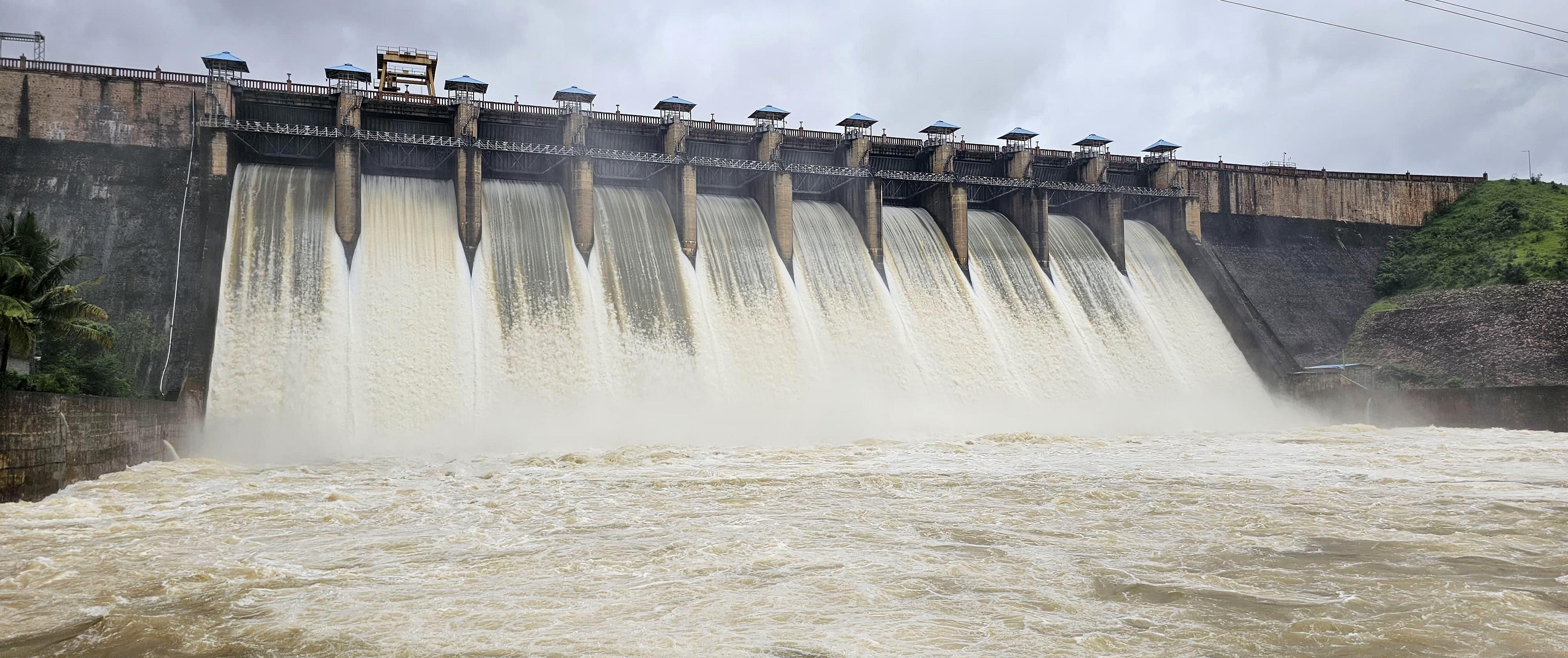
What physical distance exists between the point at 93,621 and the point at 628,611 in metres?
3.31

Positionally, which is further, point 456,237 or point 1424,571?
point 456,237

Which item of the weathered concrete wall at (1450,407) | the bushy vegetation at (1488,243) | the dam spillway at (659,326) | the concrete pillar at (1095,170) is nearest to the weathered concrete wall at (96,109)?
the dam spillway at (659,326)

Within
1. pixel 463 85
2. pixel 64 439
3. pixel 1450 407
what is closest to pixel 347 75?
pixel 463 85

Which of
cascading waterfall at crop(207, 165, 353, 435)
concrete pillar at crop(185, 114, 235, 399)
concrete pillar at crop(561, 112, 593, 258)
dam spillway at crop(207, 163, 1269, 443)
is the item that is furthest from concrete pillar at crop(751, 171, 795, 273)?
concrete pillar at crop(185, 114, 235, 399)

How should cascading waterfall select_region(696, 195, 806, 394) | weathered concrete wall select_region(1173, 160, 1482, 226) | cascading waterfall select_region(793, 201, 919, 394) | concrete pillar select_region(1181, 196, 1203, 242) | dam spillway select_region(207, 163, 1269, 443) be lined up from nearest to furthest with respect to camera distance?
dam spillway select_region(207, 163, 1269, 443) < cascading waterfall select_region(696, 195, 806, 394) < cascading waterfall select_region(793, 201, 919, 394) < concrete pillar select_region(1181, 196, 1203, 242) < weathered concrete wall select_region(1173, 160, 1482, 226)

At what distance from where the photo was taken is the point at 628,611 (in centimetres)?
680

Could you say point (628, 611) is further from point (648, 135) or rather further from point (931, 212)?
point (931, 212)

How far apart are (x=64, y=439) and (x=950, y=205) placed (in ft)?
77.1

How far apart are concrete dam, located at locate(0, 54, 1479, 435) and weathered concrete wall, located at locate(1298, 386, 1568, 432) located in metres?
2.03

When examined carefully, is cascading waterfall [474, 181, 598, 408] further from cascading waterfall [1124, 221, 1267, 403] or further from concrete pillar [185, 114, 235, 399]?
cascading waterfall [1124, 221, 1267, 403]

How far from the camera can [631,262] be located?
2558 centimetres

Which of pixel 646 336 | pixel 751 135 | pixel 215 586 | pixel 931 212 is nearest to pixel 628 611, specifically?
pixel 215 586

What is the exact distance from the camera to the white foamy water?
19.9ft

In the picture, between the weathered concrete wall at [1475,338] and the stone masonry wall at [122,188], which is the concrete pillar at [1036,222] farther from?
the stone masonry wall at [122,188]
